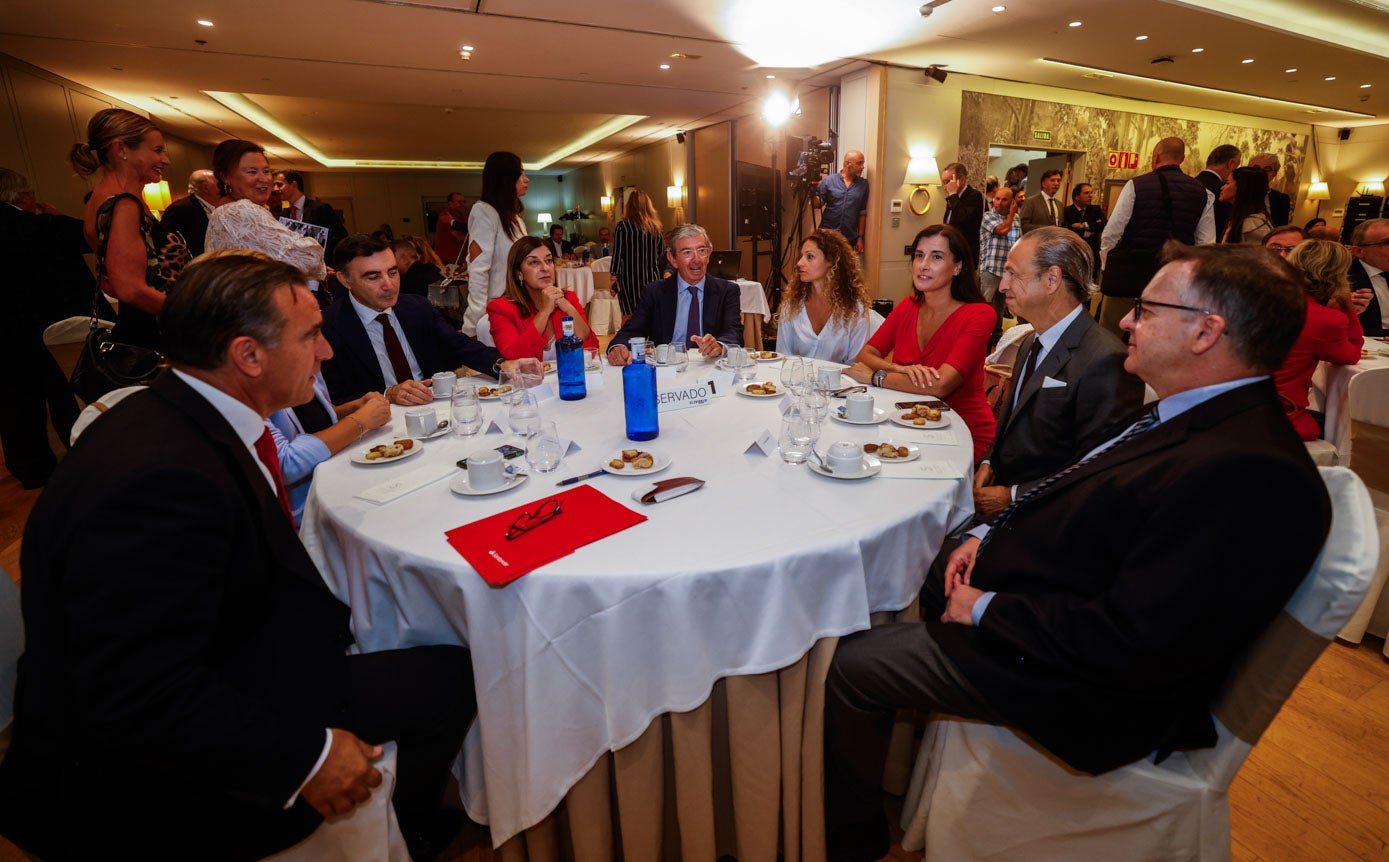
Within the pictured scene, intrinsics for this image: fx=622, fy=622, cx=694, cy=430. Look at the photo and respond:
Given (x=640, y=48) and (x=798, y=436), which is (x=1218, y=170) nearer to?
(x=640, y=48)

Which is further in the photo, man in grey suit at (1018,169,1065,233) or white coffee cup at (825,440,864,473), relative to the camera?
man in grey suit at (1018,169,1065,233)

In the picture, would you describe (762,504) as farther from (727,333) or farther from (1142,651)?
(727,333)

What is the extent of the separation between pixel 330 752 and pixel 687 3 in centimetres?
581

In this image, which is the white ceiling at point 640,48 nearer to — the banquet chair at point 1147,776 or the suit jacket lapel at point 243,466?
the suit jacket lapel at point 243,466

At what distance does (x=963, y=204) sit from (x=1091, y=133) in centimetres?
412

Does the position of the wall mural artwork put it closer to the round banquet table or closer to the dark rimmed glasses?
the round banquet table

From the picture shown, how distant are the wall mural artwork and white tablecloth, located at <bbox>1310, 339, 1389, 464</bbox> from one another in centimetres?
593

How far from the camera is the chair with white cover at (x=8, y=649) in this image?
1.11 metres

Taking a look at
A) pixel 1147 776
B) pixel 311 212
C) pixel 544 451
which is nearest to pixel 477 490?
pixel 544 451

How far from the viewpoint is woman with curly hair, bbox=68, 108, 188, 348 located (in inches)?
98.5

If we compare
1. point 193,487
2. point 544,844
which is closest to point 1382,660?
point 544,844

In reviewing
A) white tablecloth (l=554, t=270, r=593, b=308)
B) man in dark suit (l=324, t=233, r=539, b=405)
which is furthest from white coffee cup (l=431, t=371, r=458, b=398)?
white tablecloth (l=554, t=270, r=593, b=308)

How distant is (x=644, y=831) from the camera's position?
4.16 ft

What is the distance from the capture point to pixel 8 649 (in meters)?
1.13
